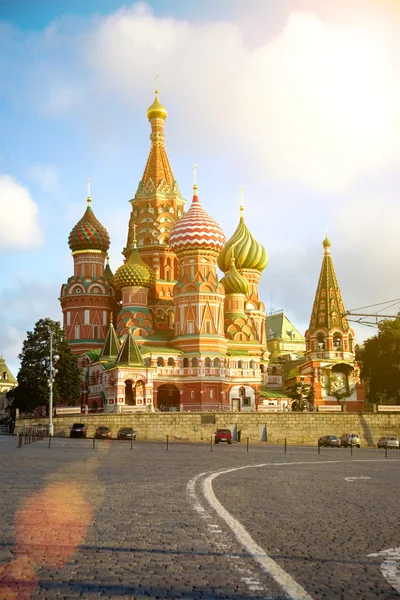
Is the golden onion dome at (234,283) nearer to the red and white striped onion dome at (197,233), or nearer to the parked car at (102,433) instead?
the red and white striped onion dome at (197,233)

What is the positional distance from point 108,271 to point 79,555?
278ft

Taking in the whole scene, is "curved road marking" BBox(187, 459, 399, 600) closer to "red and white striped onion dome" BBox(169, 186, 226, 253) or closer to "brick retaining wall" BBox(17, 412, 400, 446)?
"brick retaining wall" BBox(17, 412, 400, 446)

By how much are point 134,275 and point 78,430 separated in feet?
89.0

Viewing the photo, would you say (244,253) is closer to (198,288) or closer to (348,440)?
(198,288)

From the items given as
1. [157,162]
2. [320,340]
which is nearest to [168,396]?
[320,340]

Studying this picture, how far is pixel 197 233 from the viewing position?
81625 millimetres

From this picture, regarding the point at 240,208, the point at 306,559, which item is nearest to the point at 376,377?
the point at 240,208

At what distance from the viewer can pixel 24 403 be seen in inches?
2773

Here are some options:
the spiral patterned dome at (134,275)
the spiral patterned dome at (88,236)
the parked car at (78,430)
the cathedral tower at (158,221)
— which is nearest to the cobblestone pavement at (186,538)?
the parked car at (78,430)

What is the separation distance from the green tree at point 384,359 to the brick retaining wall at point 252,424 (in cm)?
796

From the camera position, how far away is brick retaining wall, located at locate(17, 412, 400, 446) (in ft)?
208

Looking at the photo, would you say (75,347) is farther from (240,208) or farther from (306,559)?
(306,559)

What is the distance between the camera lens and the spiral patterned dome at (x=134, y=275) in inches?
3295

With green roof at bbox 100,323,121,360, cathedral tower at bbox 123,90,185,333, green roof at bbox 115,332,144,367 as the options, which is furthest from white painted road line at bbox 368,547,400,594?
cathedral tower at bbox 123,90,185,333
